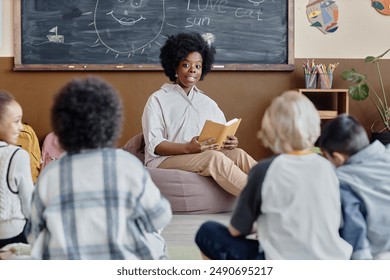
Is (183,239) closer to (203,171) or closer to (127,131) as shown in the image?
(203,171)

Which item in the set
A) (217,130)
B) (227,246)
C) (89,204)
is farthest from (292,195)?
(217,130)

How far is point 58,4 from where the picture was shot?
5.01 m

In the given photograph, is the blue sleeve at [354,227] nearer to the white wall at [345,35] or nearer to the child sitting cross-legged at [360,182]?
the child sitting cross-legged at [360,182]

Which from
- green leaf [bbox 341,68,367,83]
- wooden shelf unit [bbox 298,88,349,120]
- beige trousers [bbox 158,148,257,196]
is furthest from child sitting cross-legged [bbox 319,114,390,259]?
wooden shelf unit [bbox 298,88,349,120]

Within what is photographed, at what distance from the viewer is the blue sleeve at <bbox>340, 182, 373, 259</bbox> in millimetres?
1877

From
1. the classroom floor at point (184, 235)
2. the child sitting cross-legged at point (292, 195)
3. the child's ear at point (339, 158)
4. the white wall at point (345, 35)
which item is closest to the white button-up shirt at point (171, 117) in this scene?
the classroom floor at point (184, 235)

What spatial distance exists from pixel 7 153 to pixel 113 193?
2.28 feet

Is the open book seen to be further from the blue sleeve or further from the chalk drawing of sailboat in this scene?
the chalk drawing of sailboat

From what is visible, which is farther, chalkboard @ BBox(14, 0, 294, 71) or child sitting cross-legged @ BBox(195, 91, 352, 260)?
chalkboard @ BBox(14, 0, 294, 71)

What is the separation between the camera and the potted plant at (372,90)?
479 centimetres

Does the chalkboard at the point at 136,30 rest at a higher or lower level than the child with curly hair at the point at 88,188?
higher

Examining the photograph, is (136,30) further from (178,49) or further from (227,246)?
(227,246)

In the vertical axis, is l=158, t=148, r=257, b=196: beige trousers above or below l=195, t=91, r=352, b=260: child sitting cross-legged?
below
